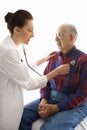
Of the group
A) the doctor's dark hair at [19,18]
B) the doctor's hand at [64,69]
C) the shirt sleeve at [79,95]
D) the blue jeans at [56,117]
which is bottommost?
the blue jeans at [56,117]

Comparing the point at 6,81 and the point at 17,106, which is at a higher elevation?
the point at 6,81

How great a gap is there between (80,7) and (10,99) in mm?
1321

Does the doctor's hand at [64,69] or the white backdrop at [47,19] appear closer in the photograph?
the doctor's hand at [64,69]

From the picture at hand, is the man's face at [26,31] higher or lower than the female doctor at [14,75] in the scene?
higher

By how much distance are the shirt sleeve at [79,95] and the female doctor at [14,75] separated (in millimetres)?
173

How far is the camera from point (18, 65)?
1786 mm

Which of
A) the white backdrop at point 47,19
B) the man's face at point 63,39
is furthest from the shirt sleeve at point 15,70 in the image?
the white backdrop at point 47,19

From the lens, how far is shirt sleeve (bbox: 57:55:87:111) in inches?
76.0

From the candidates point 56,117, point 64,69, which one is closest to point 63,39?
point 64,69

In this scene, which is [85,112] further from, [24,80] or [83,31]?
[83,31]

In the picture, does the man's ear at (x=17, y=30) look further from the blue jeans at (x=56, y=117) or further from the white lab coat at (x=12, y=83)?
the blue jeans at (x=56, y=117)

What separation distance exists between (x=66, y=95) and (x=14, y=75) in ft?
1.63

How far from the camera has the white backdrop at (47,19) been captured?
2.58 meters

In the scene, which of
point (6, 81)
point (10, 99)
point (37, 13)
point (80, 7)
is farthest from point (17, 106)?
point (80, 7)
